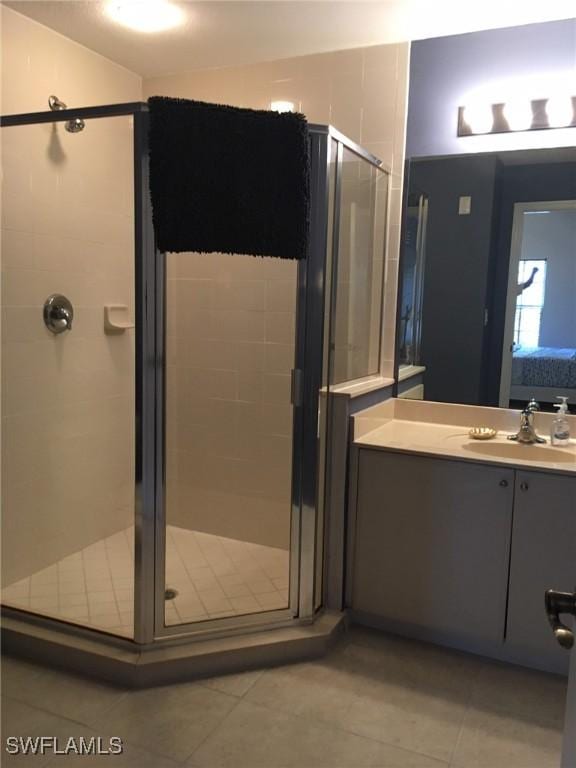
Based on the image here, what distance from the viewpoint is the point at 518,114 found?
7.66 feet

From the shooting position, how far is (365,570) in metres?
2.30

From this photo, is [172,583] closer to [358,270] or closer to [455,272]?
[358,270]

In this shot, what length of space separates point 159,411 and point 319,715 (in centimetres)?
109

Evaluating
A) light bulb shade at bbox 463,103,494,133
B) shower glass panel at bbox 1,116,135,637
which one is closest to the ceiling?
light bulb shade at bbox 463,103,494,133

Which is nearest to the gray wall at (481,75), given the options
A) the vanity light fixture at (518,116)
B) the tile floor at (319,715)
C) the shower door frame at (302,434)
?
the vanity light fixture at (518,116)

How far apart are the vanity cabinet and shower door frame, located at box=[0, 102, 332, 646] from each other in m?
0.22

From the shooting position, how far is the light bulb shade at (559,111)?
2.25 m

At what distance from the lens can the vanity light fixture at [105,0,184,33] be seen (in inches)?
88.4

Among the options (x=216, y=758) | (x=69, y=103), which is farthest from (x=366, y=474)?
(x=69, y=103)

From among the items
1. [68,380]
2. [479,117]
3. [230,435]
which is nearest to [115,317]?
[68,380]

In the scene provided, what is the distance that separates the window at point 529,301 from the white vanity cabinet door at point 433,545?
2.07 feet

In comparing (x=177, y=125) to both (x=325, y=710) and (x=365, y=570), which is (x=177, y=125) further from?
(x=325, y=710)

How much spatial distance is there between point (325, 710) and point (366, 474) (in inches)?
31.7

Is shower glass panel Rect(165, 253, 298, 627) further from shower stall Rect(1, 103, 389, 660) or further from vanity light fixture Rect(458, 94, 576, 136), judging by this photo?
vanity light fixture Rect(458, 94, 576, 136)
